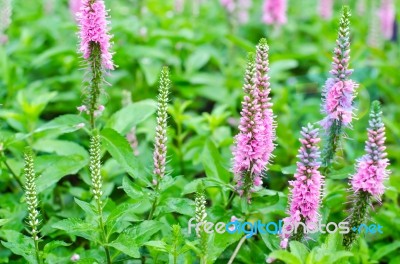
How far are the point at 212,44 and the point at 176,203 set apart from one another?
4.22m

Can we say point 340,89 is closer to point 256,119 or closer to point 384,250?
point 256,119

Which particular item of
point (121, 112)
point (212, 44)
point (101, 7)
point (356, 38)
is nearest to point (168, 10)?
point (212, 44)

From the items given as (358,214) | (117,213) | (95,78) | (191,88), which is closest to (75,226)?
(117,213)

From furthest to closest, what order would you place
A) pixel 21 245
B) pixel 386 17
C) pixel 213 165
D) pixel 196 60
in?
pixel 386 17
pixel 196 60
pixel 213 165
pixel 21 245

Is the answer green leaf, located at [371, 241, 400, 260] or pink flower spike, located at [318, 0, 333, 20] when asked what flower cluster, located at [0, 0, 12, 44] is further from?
green leaf, located at [371, 241, 400, 260]

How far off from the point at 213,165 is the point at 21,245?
120 centimetres

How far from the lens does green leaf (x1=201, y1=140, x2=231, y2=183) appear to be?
3588 millimetres

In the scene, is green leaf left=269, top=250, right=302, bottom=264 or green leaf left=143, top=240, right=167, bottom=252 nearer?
green leaf left=269, top=250, right=302, bottom=264

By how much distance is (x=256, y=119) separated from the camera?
2977 mm

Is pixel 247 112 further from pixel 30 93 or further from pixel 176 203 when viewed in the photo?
pixel 30 93

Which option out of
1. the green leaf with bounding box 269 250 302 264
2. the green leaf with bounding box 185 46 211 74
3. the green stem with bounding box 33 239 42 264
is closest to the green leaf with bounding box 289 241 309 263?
the green leaf with bounding box 269 250 302 264

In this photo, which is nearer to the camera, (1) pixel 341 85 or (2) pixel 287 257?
(2) pixel 287 257

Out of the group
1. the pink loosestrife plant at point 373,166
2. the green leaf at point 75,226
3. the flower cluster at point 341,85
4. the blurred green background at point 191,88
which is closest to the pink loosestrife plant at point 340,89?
the flower cluster at point 341,85

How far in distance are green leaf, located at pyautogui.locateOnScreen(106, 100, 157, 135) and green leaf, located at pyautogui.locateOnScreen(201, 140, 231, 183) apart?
0.46 m
